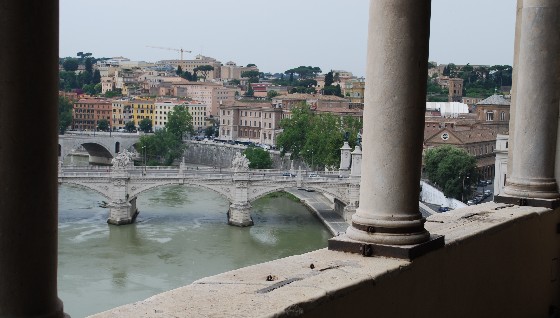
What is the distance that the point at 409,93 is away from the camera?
183cm

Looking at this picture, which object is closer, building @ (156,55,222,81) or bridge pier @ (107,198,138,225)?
bridge pier @ (107,198,138,225)

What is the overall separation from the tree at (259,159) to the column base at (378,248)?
23.0m

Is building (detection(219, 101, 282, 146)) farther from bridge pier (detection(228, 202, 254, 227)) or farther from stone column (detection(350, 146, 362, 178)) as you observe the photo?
bridge pier (detection(228, 202, 254, 227))

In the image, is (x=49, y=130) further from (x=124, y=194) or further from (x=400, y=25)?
(x=124, y=194)

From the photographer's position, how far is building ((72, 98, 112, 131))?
32.8 metres

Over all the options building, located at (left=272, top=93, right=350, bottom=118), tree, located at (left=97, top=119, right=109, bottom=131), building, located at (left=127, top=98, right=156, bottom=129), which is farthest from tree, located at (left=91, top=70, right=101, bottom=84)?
tree, located at (left=97, top=119, right=109, bottom=131)

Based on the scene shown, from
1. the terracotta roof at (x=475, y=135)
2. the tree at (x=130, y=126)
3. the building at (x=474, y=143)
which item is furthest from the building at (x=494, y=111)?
the tree at (x=130, y=126)

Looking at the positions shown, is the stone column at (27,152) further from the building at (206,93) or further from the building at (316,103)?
the building at (206,93)

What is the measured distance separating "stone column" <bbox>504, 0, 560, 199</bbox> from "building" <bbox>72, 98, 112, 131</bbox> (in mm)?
30202

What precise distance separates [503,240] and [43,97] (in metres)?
1.60

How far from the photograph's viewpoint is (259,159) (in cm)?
2500

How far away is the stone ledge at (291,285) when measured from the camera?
4.24 feet

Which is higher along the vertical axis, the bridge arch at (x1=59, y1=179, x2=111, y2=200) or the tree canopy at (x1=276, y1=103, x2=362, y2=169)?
the tree canopy at (x1=276, y1=103, x2=362, y2=169)

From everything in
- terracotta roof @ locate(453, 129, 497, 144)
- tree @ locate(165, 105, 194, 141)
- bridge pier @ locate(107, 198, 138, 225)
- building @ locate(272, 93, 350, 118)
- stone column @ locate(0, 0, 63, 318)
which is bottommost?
bridge pier @ locate(107, 198, 138, 225)
